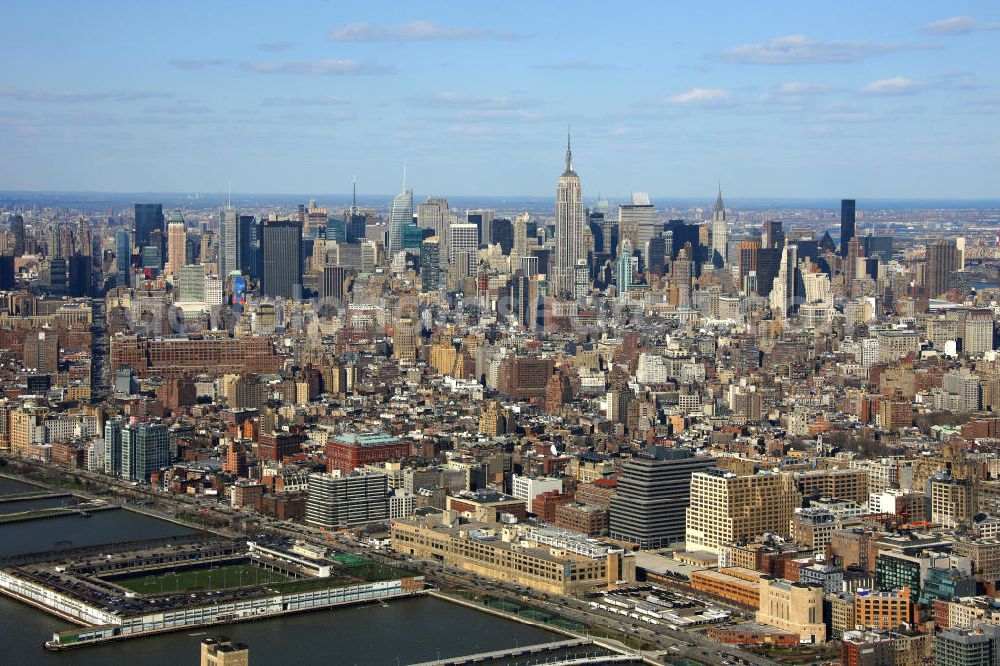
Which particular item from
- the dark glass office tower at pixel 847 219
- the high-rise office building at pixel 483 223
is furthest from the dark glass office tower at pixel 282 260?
the dark glass office tower at pixel 847 219

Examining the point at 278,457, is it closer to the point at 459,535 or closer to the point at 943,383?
the point at 459,535

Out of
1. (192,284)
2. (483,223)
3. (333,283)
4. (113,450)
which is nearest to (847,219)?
(483,223)

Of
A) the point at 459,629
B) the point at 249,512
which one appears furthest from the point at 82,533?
the point at 459,629

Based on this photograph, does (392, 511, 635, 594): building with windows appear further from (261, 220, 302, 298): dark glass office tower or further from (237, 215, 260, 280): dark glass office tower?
(237, 215, 260, 280): dark glass office tower

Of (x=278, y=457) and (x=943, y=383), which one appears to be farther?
(x=943, y=383)

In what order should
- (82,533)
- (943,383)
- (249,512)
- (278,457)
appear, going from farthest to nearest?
(943,383), (278,457), (249,512), (82,533)

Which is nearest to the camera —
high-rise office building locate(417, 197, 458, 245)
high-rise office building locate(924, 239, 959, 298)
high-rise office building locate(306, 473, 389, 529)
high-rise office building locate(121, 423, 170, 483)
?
high-rise office building locate(306, 473, 389, 529)

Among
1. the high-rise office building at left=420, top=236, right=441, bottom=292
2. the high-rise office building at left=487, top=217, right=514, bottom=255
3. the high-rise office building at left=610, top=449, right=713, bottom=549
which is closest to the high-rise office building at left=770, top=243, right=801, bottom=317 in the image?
the high-rise office building at left=420, top=236, right=441, bottom=292
